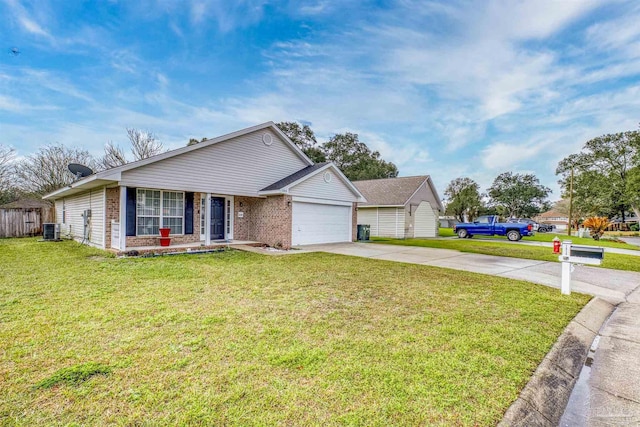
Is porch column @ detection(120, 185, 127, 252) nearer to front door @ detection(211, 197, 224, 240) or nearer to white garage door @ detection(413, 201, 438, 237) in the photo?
front door @ detection(211, 197, 224, 240)

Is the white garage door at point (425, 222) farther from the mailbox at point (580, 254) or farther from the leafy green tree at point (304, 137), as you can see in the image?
the mailbox at point (580, 254)

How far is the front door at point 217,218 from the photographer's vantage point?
1317 centimetres

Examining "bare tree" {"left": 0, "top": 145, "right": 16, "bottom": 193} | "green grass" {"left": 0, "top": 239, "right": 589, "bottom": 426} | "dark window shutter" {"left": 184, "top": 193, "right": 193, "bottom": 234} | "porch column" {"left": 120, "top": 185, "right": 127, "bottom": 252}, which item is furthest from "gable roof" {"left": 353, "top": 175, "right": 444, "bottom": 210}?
"bare tree" {"left": 0, "top": 145, "right": 16, "bottom": 193}

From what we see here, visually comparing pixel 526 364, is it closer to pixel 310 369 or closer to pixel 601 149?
pixel 310 369

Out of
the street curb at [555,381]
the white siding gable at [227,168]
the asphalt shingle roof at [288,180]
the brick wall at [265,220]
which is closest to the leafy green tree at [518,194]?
the asphalt shingle roof at [288,180]

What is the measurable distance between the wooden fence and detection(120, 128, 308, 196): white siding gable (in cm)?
1373

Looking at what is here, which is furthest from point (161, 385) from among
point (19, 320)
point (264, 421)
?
point (19, 320)

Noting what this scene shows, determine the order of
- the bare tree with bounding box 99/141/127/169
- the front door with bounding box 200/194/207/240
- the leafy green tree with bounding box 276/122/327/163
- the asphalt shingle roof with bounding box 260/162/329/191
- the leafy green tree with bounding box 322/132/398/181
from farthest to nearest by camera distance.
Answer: the leafy green tree with bounding box 322/132/398/181 → the leafy green tree with bounding box 276/122/327/163 → the bare tree with bounding box 99/141/127/169 → the asphalt shingle roof with bounding box 260/162/329/191 → the front door with bounding box 200/194/207/240

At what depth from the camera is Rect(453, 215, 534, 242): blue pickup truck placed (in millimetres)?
19875

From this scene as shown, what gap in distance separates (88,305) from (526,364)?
6.04 metres

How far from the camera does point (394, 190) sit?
22.8 metres

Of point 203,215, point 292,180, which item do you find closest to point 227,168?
point 203,215

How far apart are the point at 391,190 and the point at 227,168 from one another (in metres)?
14.0

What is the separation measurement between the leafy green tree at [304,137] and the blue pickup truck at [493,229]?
18.4 metres
